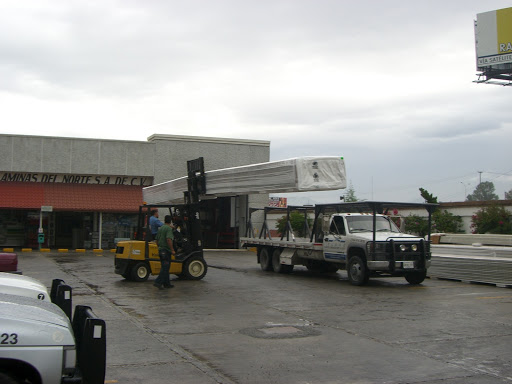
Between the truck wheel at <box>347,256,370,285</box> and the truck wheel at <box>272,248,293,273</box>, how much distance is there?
A: 12.2ft

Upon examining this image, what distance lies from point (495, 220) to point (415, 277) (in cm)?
1659

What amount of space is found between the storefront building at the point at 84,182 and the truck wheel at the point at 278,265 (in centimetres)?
1668

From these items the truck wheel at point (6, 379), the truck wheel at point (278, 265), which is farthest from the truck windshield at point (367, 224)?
the truck wheel at point (6, 379)

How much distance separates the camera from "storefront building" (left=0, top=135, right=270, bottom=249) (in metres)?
34.3

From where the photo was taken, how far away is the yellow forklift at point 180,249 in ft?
55.8

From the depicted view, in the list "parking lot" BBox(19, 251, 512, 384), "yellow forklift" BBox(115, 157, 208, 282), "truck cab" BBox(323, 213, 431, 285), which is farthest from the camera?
"yellow forklift" BBox(115, 157, 208, 282)

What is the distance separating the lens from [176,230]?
57.5 ft

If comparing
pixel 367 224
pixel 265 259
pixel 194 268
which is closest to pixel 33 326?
pixel 194 268

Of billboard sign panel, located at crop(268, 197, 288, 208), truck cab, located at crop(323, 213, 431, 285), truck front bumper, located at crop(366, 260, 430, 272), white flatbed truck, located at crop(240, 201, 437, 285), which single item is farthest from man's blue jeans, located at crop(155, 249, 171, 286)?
billboard sign panel, located at crop(268, 197, 288, 208)

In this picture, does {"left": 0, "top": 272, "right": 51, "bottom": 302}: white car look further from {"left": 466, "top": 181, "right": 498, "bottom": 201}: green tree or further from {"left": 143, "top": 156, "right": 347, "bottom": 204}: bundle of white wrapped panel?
{"left": 466, "top": 181, "right": 498, "bottom": 201}: green tree

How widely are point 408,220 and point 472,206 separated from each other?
16.6 feet

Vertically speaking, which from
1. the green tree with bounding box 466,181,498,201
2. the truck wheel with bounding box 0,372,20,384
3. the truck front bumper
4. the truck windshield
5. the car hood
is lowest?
the truck wheel with bounding box 0,372,20,384

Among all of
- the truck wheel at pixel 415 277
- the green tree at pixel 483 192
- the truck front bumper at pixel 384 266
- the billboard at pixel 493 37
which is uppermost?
the billboard at pixel 493 37

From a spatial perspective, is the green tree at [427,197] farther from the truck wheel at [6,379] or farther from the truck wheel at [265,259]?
the truck wheel at [6,379]
